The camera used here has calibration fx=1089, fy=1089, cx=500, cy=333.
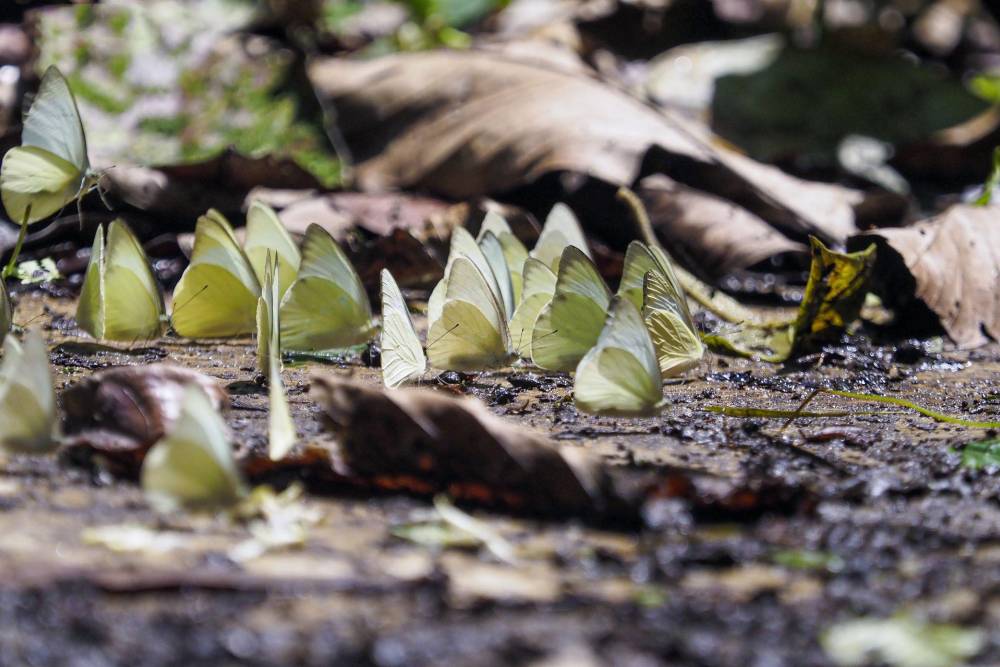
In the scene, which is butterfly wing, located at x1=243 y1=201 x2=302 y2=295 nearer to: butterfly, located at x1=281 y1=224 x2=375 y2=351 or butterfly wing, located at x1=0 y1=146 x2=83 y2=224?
butterfly, located at x1=281 y1=224 x2=375 y2=351

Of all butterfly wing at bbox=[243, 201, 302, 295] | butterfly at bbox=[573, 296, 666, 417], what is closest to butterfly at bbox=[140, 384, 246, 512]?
butterfly at bbox=[573, 296, 666, 417]

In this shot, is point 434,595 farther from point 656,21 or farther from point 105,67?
point 656,21

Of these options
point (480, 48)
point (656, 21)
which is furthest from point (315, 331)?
point (656, 21)

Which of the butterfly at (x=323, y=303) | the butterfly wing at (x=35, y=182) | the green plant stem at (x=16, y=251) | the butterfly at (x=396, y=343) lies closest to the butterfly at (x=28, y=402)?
the butterfly at (x=396, y=343)

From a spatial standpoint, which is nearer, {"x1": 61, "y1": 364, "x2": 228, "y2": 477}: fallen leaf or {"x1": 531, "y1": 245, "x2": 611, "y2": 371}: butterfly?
{"x1": 61, "y1": 364, "x2": 228, "y2": 477}: fallen leaf

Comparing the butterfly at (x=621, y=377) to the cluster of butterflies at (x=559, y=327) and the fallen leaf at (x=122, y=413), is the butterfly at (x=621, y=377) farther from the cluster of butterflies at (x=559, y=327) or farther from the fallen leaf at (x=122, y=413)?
the fallen leaf at (x=122, y=413)

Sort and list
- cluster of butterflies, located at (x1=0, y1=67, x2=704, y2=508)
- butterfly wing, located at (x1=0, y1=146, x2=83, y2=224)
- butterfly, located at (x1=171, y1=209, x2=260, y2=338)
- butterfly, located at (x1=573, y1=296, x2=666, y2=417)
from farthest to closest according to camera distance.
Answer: butterfly wing, located at (x1=0, y1=146, x2=83, y2=224) < butterfly, located at (x1=171, y1=209, x2=260, y2=338) < cluster of butterflies, located at (x1=0, y1=67, x2=704, y2=508) < butterfly, located at (x1=573, y1=296, x2=666, y2=417)

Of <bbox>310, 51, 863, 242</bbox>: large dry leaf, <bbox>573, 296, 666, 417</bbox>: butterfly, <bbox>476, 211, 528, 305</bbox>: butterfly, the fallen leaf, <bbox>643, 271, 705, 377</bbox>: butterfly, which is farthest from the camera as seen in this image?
<bbox>310, 51, 863, 242</bbox>: large dry leaf
